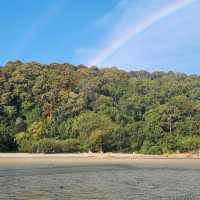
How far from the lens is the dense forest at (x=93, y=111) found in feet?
290

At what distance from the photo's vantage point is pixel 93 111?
102 meters

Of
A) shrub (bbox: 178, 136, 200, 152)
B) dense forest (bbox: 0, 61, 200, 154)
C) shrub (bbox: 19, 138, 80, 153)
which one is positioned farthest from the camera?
dense forest (bbox: 0, 61, 200, 154)

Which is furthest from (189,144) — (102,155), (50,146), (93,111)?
(50,146)

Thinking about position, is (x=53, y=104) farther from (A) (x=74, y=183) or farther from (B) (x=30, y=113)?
(A) (x=74, y=183)

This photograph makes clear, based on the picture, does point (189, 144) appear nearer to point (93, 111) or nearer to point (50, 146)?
point (93, 111)

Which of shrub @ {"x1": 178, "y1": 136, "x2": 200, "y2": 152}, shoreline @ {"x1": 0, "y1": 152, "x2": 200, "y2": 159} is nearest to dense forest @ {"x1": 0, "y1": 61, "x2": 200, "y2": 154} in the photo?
shrub @ {"x1": 178, "y1": 136, "x2": 200, "y2": 152}

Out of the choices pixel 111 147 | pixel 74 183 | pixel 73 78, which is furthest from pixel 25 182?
pixel 73 78

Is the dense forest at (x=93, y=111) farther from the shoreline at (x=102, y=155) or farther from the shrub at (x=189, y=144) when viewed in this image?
the shoreline at (x=102, y=155)

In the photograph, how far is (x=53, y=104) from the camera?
10456 centimetres

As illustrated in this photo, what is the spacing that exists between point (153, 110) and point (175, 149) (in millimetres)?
10219

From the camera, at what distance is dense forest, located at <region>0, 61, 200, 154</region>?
88.2 metres

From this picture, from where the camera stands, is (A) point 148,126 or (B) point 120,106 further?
(B) point 120,106

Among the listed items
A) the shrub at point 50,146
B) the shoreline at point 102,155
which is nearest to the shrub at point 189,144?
the shoreline at point 102,155

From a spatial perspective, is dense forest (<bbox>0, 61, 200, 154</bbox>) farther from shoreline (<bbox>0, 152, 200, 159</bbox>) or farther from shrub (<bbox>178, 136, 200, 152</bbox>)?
shoreline (<bbox>0, 152, 200, 159</bbox>)
